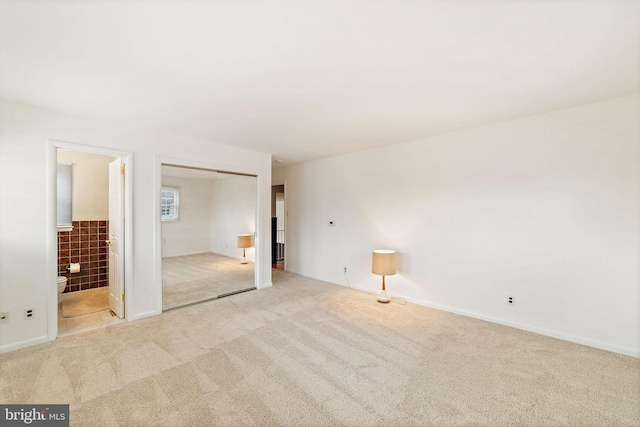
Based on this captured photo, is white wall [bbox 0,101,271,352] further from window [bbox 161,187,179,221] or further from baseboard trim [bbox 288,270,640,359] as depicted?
baseboard trim [bbox 288,270,640,359]

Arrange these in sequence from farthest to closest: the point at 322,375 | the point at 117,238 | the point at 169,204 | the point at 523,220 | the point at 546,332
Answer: the point at 169,204 → the point at 117,238 → the point at 523,220 → the point at 546,332 → the point at 322,375

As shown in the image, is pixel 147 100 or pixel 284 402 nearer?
pixel 284 402

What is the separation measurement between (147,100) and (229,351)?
257 centimetres

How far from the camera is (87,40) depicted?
1.63 meters

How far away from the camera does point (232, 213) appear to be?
454 centimetres

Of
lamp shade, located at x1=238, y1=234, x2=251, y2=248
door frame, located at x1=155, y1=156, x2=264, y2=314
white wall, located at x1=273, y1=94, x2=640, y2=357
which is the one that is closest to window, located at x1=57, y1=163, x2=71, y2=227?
door frame, located at x1=155, y1=156, x2=264, y2=314

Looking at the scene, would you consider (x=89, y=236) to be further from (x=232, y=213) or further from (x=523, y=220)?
(x=523, y=220)

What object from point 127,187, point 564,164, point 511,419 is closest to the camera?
point 511,419

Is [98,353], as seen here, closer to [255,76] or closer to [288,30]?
[255,76]

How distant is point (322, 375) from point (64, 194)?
5019 millimetres

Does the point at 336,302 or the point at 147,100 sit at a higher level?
the point at 147,100

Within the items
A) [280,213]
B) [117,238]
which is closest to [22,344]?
[117,238]

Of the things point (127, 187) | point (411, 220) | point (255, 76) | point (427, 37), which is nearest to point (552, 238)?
point (411, 220)

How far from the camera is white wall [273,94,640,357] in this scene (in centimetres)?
253
